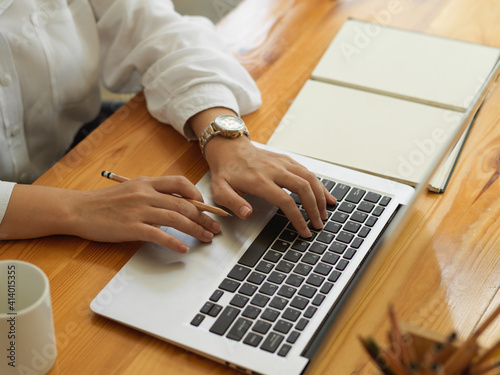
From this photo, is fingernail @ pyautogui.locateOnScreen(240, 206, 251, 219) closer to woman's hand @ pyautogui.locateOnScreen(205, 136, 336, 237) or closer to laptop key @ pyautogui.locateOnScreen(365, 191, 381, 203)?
woman's hand @ pyautogui.locateOnScreen(205, 136, 336, 237)

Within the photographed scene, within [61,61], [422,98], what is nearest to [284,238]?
[422,98]

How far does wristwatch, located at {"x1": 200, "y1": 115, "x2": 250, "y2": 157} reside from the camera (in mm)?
975

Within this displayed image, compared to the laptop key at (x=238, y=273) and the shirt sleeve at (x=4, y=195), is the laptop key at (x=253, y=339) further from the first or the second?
the shirt sleeve at (x=4, y=195)

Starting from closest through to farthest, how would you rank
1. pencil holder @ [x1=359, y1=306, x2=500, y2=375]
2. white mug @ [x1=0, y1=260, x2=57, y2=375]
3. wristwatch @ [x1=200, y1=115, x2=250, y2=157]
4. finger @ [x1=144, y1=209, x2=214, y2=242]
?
pencil holder @ [x1=359, y1=306, x2=500, y2=375], white mug @ [x1=0, y1=260, x2=57, y2=375], finger @ [x1=144, y1=209, x2=214, y2=242], wristwatch @ [x1=200, y1=115, x2=250, y2=157]

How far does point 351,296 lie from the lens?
23.2 inches

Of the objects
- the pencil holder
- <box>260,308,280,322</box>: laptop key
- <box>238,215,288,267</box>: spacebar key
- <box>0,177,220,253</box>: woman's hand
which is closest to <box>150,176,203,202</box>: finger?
<box>0,177,220,253</box>: woman's hand

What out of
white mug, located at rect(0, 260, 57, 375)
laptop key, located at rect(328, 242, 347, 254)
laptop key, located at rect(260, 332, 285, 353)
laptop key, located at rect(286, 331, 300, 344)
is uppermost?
white mug, located at rect(0, 260, 57, 375)

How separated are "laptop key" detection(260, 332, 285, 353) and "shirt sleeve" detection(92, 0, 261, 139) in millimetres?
450

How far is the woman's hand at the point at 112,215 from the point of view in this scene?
0.83 metres

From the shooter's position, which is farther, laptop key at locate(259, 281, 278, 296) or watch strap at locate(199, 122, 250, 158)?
watch strap at locate(199, 122, 250, 158)

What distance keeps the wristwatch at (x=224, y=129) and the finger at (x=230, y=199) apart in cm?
10

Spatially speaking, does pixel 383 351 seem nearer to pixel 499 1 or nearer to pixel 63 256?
pixel 63 256

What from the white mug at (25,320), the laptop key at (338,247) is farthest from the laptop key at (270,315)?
the white mug at (25,320)

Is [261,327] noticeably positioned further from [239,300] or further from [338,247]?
[338,247]
